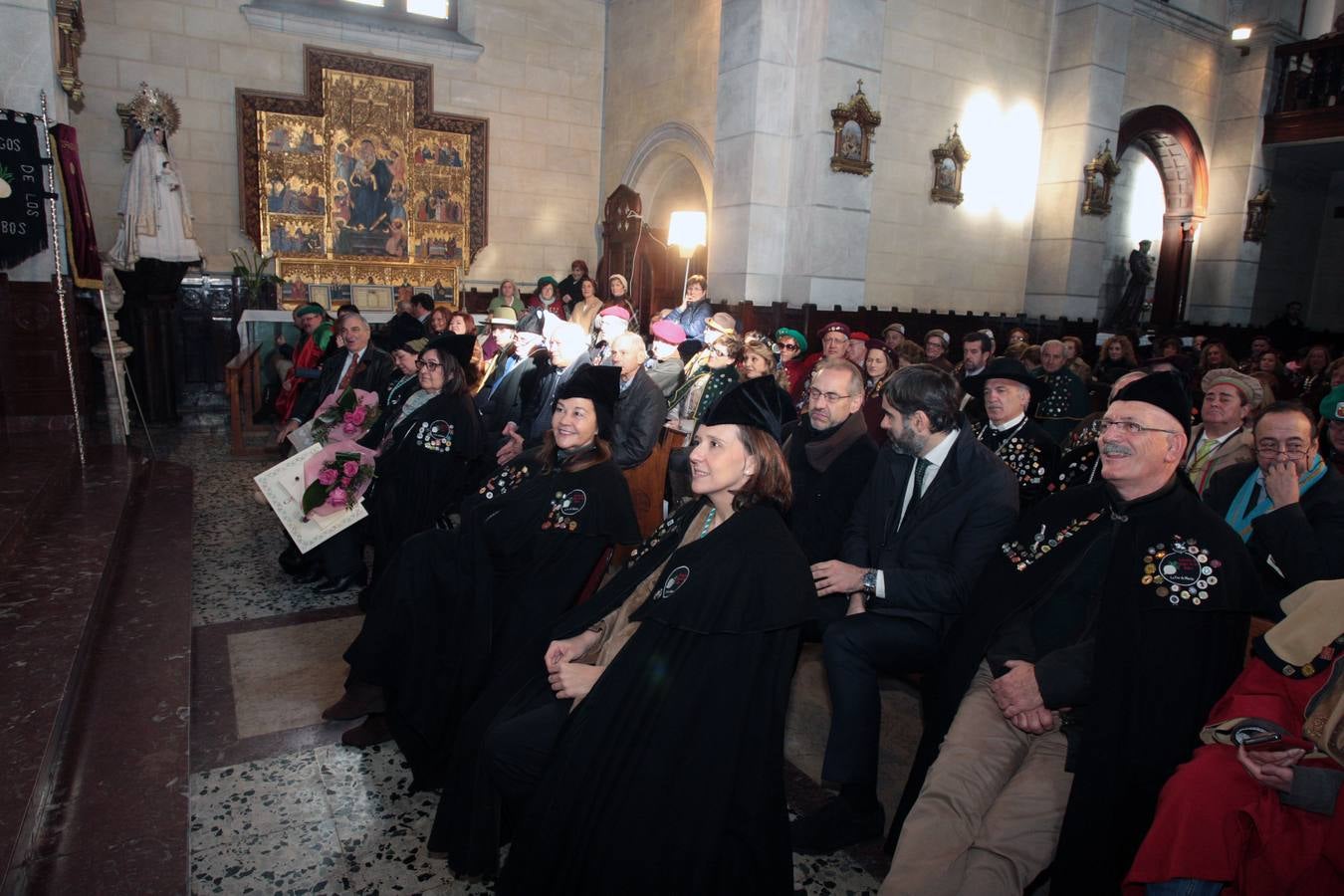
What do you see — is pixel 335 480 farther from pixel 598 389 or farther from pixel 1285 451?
pixel 1285 451

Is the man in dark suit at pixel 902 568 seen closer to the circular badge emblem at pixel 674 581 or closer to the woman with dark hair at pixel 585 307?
the circular badge emblem at pixel 674 581

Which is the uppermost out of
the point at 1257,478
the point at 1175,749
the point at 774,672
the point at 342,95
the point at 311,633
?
the point at 342,95

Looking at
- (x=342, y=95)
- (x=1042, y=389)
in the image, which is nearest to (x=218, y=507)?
(x=1042, y=389)

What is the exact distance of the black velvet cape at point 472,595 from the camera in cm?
298

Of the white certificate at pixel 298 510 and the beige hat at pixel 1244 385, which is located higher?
the beige hat at pixel 1244 385

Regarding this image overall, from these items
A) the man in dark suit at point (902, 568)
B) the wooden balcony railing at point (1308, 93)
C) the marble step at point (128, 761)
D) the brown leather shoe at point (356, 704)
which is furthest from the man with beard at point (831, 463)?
the wooden balcony railing at point (1308, 93)

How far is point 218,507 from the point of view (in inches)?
248

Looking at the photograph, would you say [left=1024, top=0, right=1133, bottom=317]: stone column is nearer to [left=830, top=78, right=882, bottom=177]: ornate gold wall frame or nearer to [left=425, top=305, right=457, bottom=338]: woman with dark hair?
[left=830, top=78, right=882, bottom=177]: ornate gold wall frame

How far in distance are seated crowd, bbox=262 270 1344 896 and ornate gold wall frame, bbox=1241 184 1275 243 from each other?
1257cm

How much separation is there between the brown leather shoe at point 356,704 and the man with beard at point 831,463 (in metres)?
1.94

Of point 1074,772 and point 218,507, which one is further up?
point 1074,772

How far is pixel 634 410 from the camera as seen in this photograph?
4996mm

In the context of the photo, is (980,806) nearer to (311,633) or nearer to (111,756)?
(111,756)

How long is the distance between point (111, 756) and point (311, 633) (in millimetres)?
1290
